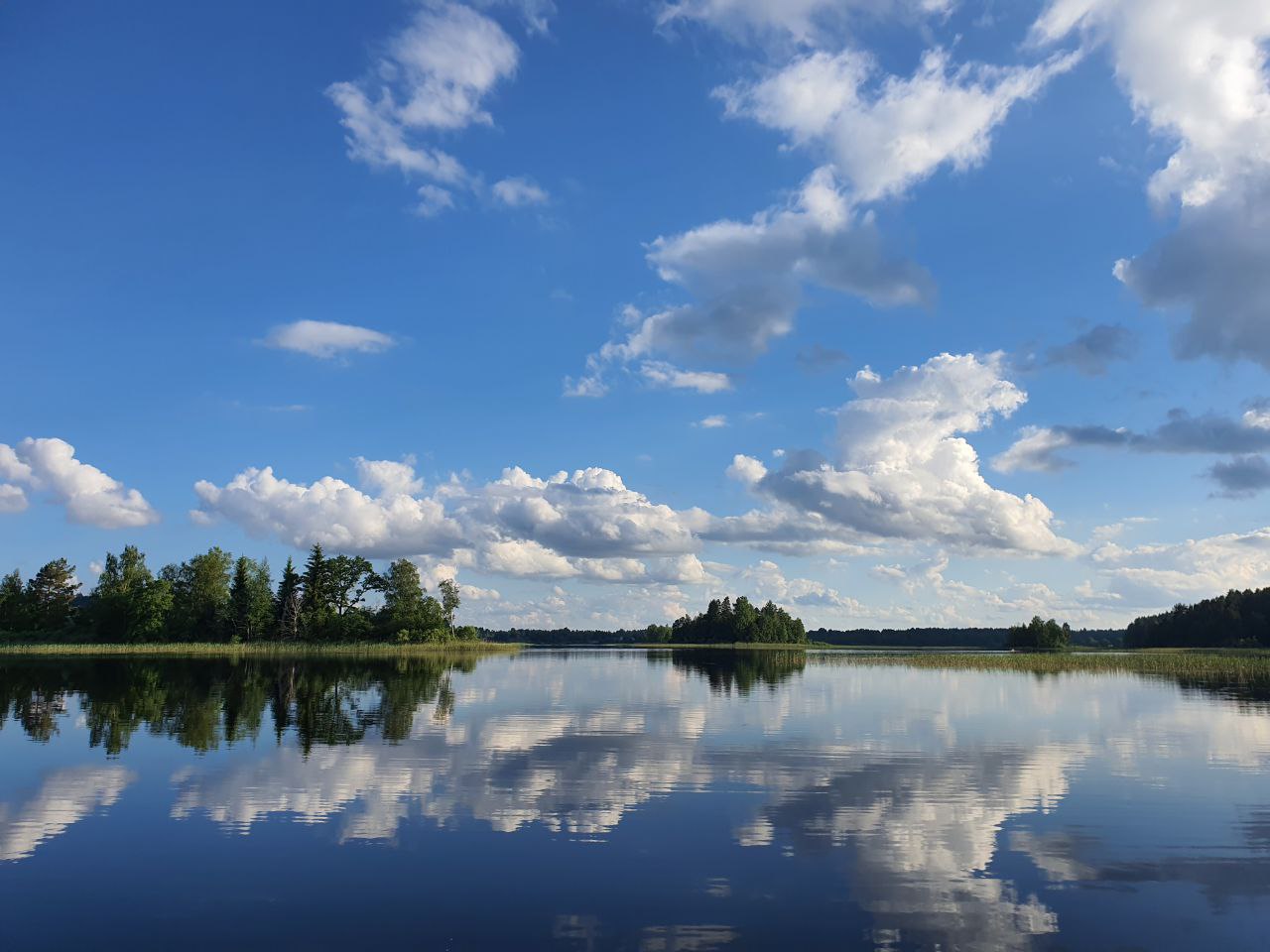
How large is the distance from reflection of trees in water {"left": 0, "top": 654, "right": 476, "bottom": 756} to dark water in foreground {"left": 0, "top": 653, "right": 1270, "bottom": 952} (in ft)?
1.92

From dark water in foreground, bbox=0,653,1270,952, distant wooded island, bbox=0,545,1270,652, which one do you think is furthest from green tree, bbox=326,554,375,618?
dark water in foreground, bbox=0,653,1270,952

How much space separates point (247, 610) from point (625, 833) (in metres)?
140

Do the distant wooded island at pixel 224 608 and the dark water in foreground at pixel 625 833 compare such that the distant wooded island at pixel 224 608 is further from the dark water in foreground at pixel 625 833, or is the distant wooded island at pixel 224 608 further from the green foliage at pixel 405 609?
the dark water in foreground at pixel 625 833

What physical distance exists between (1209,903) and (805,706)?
35.7 m

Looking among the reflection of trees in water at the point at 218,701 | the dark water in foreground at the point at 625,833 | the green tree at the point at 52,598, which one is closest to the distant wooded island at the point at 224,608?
the green tree at the point at 52,598

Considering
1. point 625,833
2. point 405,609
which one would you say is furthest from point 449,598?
point 625,833

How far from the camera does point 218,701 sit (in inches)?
1914

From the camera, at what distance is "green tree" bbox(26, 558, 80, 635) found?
157 m

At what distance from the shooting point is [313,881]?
15969 millimetres

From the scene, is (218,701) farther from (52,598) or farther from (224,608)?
(52,598)

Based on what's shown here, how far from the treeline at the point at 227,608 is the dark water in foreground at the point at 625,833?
337 feet

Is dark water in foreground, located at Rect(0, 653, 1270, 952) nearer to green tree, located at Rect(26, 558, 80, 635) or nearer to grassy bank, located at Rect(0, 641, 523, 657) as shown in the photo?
grassy bank, located at Rect(0, 641, 523, 657)

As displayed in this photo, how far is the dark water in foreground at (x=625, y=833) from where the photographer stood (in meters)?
14.0

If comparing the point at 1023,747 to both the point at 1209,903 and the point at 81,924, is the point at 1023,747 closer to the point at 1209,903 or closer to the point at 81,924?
the point at 1209,903
